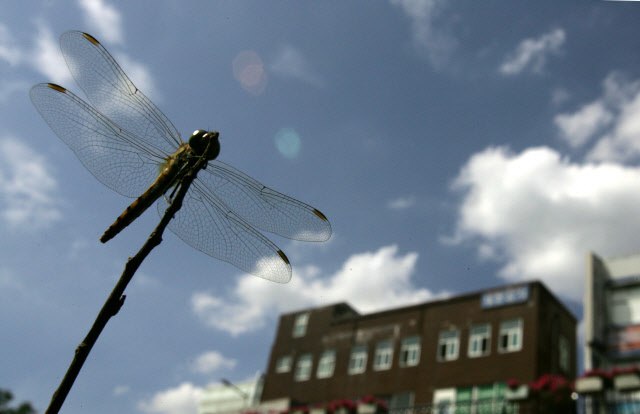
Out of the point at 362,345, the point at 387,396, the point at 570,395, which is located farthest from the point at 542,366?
the point at 362,345


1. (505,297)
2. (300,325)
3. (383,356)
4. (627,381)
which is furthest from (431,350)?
(627,381)

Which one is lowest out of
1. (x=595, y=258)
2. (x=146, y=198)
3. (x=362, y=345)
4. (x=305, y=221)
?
(x=146, y=198)

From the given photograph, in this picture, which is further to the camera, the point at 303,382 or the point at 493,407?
the point at 303,382

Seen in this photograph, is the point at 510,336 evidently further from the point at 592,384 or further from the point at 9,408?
the point at 9,408

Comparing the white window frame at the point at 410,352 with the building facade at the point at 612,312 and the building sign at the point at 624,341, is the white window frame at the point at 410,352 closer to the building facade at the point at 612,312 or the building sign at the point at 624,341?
the building facade at the point at 612,312

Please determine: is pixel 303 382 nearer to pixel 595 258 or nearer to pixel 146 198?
pixel 595 258

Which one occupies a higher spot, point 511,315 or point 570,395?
point 511,315
